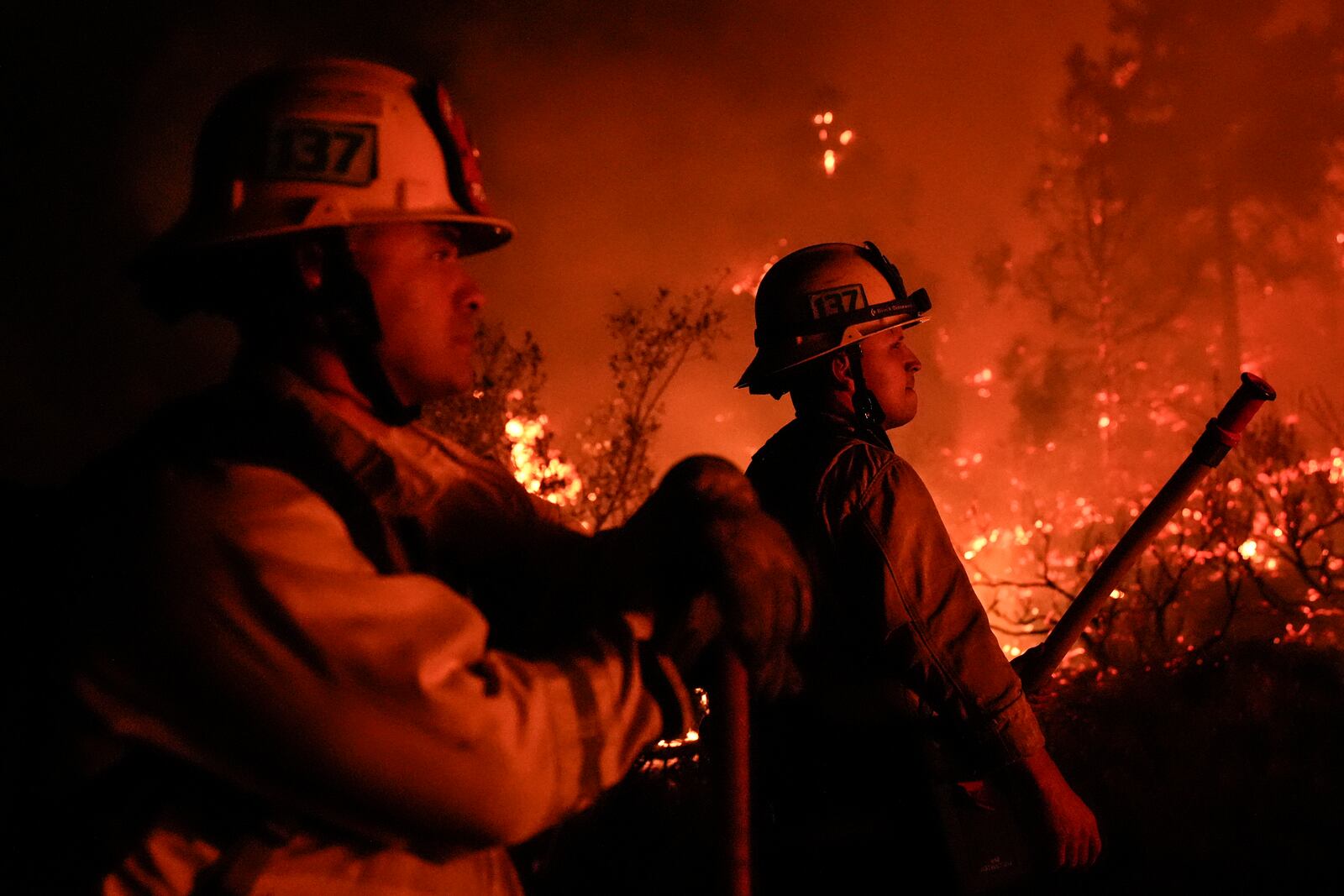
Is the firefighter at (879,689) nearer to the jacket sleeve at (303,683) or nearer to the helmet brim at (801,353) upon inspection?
the helmet brim at (801,353)

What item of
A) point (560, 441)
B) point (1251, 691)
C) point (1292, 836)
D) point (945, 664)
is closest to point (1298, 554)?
point (1251, 691)

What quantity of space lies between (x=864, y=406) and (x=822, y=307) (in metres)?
0.48

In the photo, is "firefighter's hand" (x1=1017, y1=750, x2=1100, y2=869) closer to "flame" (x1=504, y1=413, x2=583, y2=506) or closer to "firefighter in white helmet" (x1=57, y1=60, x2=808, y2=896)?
"firefighter in white helmet" (x1=57, y1=60, x2=808, y2=896)

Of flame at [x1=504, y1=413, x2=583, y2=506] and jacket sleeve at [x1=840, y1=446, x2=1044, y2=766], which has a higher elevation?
flame at [x1=504, y1=413, x2=583, y2=506]

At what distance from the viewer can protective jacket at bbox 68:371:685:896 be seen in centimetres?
125

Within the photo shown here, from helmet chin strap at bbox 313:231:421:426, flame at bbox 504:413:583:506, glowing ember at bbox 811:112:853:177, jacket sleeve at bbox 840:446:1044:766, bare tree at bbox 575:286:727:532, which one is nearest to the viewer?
helmet chin strap at bbox 313:231:421:426

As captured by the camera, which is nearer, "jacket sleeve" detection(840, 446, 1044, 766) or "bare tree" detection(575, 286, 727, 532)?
"jacket sleeve" detection(840, 446, 1044, 766)

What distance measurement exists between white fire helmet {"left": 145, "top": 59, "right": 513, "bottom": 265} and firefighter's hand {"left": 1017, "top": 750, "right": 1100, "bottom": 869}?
95.7 inches

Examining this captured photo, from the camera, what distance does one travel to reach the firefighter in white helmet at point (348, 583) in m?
1.26

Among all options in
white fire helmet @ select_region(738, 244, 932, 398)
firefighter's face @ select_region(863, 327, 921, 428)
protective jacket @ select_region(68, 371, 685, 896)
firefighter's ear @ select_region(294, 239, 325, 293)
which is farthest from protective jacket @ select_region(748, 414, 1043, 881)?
firefighter's ear @ select_region(294, 239, 325, 293)

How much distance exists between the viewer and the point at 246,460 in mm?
1403

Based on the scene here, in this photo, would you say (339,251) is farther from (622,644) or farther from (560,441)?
(560,441)

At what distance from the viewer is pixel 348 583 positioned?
1.30 metres

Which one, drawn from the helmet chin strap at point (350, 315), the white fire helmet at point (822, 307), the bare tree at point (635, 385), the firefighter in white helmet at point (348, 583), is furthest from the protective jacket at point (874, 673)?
the bare tree at point (635, 385)
